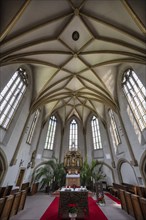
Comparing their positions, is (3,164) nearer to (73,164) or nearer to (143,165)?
(73,164)

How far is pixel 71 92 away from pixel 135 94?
7654 mm

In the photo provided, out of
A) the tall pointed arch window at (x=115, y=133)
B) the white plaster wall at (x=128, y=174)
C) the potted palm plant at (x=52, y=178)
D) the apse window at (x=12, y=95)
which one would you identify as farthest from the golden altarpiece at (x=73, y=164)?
the apse window at (x=12, y=95)

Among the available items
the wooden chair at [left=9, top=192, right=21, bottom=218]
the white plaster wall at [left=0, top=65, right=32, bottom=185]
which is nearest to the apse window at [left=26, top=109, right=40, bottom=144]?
the white plaster wall at [left=0, top=65, right=32, bottom=185]

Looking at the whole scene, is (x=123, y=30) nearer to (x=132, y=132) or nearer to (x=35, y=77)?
(x=132, y=132)

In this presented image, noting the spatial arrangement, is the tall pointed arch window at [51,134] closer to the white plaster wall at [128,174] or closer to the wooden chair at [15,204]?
the white plaster wall at [128,174]

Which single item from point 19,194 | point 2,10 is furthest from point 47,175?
point 2,10

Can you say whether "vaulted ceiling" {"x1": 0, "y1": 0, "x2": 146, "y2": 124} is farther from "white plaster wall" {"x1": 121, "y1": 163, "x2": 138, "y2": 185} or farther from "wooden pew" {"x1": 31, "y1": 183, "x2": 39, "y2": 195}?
"wooden pew" {"x1": 31, "y1": 183, "x2": 39, "y2": 195}

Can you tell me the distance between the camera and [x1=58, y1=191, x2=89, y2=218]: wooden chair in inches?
187

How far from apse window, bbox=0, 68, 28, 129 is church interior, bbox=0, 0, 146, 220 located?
0.24ft

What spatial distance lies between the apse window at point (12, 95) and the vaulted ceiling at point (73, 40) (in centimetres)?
124

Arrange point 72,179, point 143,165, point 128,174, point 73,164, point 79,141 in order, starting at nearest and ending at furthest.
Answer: point 143,165
point 128,174
point 72,179
point 73,164
point 79,141

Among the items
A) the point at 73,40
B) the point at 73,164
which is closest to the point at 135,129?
the point at 73,164

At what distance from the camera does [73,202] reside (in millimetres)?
4926

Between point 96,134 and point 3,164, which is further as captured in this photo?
point 96,134
